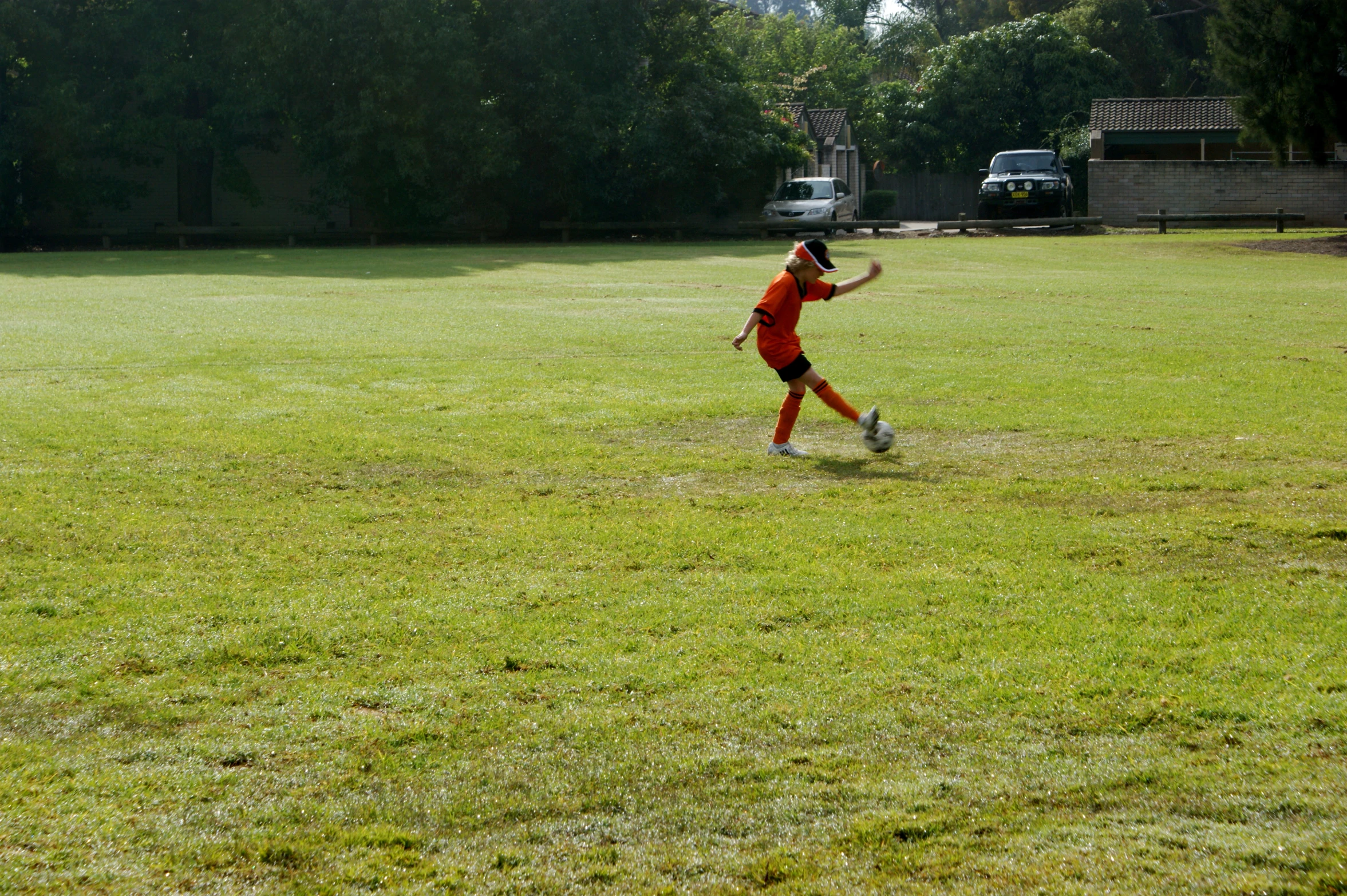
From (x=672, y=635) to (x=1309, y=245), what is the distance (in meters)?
29.9

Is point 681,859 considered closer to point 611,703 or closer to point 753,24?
point 611,703

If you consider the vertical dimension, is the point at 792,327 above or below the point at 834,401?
above

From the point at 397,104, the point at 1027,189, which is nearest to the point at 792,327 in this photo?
the point at 397,104

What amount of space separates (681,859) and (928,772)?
2.83ft

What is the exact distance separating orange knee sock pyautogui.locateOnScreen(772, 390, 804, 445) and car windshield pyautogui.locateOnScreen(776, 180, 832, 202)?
34.4m

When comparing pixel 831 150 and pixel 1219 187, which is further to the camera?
pixel 831 150

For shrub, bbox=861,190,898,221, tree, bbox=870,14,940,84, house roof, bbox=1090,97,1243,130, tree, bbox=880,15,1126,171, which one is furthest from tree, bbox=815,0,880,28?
house roof, bbox=1090,97,1243,130

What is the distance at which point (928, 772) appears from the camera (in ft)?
12.7

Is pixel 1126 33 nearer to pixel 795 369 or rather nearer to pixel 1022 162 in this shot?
Result: pixel 1022 162

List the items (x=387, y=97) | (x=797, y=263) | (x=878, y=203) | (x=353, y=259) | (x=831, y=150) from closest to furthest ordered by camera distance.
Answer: (x=797, y=263)
(x=353, y=259)
(x=387, y=97)
(x=878, y=203)
(x=831, y=150)

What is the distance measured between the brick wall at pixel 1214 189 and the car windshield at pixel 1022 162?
1631 millimetres

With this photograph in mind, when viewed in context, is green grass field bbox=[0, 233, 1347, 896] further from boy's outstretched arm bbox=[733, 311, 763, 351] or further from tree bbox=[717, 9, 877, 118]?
tree bbox=[717, 9, 877, 118]

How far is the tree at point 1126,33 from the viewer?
2363 inches

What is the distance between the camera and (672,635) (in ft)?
16.8
